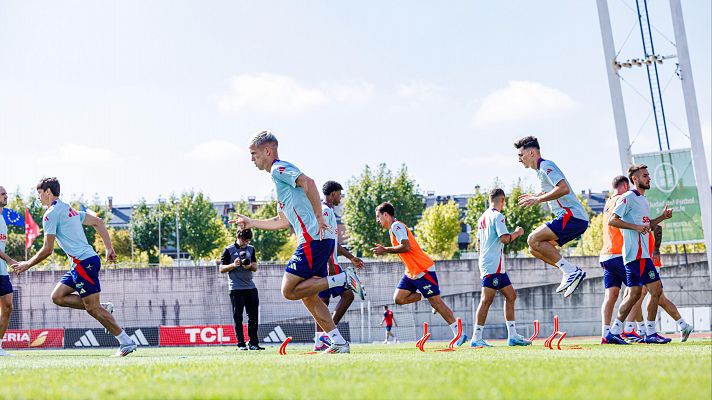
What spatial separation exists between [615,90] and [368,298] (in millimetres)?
16685

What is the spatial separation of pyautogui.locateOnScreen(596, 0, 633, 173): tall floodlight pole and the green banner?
1.15 ft

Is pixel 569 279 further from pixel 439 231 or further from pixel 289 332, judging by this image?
pixel 439 231

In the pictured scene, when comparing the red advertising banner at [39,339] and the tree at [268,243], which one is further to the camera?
the tree at [268,243]

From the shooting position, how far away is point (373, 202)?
6675cm

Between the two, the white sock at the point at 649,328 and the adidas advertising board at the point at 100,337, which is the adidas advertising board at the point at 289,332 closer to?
the adidas advertising board at the point at 100,337

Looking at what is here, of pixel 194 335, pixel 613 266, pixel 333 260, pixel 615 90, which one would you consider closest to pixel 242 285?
pixel 333 260

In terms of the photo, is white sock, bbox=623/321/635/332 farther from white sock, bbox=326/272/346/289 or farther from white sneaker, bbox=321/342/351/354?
white sock, bbox=326/272/346/289

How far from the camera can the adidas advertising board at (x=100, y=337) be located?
1072 inches

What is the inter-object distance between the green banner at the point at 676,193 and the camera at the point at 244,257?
1166 cm

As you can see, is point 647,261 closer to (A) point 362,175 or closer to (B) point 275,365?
(B) point 275,365

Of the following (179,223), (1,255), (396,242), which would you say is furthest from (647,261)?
(179,223)

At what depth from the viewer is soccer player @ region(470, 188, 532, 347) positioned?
12.2 metres

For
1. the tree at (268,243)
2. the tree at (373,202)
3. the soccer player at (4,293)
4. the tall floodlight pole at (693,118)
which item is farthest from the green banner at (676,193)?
the tree at (268,243)

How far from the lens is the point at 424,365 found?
6062 mm
